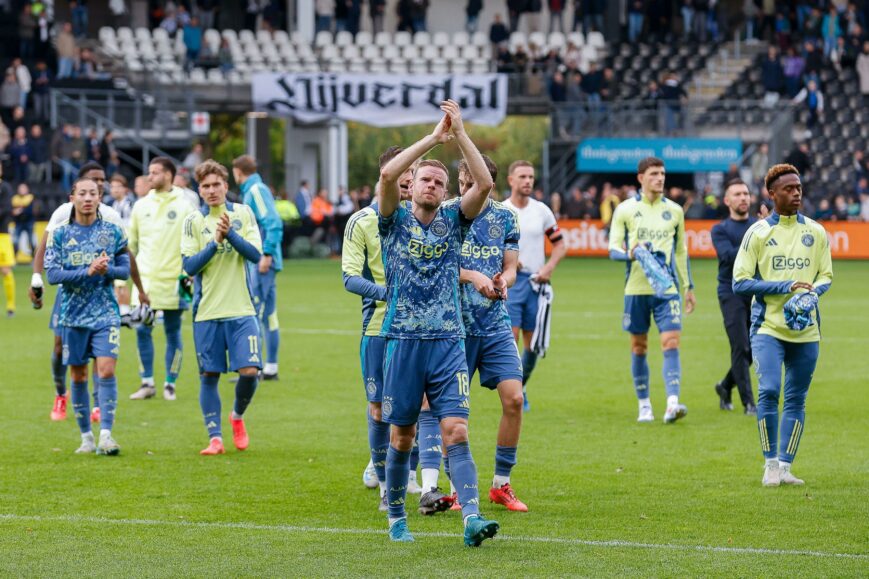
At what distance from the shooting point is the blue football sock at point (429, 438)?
872 centimetres

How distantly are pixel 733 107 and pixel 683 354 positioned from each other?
76.5 ft

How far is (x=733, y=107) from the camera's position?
132ft

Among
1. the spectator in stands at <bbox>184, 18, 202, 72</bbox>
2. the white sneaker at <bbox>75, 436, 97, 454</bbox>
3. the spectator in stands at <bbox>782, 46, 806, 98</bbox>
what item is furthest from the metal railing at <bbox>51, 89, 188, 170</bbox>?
the white sneaker at <bbox>75, 436, 97, 454</bbox>

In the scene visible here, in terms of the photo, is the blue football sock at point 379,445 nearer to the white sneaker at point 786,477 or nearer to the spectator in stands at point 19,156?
the white sneaker at point 786,477

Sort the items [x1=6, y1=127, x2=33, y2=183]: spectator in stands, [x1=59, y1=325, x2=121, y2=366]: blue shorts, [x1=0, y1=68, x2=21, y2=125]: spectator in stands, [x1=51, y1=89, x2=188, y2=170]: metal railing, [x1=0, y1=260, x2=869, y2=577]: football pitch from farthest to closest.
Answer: [x1=0, y1=68, x2=21, y2=125]: spectator in stands
[x1=51, y1=89, x2=188, y2=170]: metal railing
[x1=6, y1=127, x2=33, y2=183]: spectator in stands
[x1=59, y1=325, x2=121, y2=366]: blue shorts
[x1=0, y1=260, x2=869, y2=577]: football pitch

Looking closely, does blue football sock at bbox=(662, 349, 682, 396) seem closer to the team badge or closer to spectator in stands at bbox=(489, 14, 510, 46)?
the team badge

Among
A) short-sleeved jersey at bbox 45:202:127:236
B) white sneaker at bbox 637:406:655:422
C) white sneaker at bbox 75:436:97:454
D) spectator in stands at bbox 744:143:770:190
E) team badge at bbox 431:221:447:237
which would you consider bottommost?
spectator in stands at bbox 744:143:770:190

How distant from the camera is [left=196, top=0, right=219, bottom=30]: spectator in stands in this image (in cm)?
4504

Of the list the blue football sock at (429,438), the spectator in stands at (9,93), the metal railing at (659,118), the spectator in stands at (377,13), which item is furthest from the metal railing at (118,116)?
the blue football sock at (429,438)

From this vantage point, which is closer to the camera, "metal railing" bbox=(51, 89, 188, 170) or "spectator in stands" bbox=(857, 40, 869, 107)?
"metal railing" bbox=(51, 89, 188, 170)

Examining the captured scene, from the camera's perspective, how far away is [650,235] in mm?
12945

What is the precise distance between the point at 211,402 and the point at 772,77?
32812mm

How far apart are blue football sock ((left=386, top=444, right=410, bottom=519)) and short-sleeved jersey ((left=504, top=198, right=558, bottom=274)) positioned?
4728 millimetres

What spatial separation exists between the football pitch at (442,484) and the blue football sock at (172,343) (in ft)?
1.24
